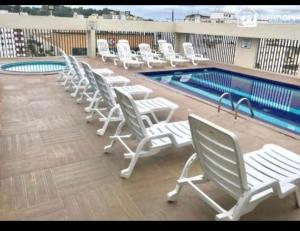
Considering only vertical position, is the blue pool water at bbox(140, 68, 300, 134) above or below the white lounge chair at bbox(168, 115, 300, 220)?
below

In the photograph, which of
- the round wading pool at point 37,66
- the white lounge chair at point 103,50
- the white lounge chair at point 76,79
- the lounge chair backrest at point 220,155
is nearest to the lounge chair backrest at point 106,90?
the lounge chair backrest at point 220,155

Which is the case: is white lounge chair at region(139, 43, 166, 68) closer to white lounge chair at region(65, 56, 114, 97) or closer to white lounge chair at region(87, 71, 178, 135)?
white lounge chair at region(65, 56, 114, 97)

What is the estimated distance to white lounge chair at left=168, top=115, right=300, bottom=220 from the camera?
72.7 inches

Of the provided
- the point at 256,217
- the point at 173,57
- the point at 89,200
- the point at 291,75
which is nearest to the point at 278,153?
the point at 256,217

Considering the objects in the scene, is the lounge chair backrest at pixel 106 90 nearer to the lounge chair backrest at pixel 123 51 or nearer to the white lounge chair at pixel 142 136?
the white lounge chair at pixel 142 136

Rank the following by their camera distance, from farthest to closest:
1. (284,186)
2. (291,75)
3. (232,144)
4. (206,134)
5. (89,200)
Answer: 1. (291,75)
2. (89,200)
3. (284,186)
4. (206,134)
5. (232,144)

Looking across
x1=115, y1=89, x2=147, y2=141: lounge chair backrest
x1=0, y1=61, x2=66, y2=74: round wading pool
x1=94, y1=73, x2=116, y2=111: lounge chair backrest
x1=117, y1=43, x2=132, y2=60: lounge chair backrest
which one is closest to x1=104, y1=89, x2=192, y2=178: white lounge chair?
x1=115, y1=89, x2=147, y2=141: lounge chair backrest

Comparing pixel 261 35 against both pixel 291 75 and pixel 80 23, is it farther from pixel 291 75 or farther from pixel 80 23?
pixel 80 23

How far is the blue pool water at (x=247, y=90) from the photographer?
6166mm

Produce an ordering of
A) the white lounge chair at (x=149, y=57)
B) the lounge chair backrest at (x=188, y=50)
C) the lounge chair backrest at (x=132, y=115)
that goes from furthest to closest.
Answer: the lounge chair backrest at (x=188, y=50)
the white lounge chair at (x=149, y=57)
the lounge chair backrest at (x=132, y=115)

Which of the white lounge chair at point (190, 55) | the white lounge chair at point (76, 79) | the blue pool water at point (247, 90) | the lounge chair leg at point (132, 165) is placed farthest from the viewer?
the white lounge chair at point (190, 55)

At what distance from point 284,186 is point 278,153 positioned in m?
0.53

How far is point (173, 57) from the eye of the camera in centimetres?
1159

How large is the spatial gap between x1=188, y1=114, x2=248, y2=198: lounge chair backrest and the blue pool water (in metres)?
3.60
